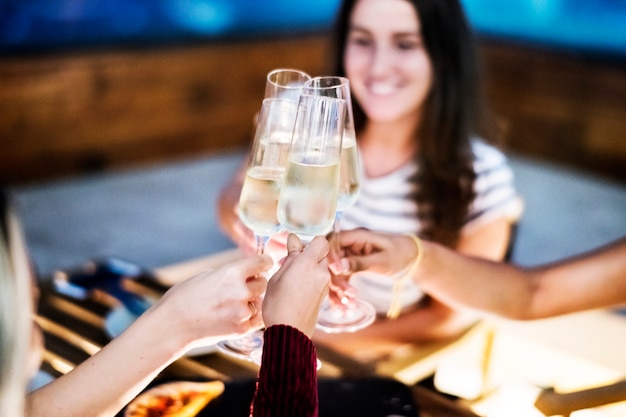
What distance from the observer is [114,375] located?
3.17 feet

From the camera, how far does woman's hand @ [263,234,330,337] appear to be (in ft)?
2.98

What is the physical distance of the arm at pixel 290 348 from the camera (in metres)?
0.88

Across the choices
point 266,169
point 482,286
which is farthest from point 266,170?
point 482,286

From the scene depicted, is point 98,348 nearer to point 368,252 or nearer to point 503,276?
point 368,252

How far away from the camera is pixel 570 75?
4.87m

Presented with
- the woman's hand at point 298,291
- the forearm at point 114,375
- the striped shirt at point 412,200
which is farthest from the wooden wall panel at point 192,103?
the woman's hand at point 298,291

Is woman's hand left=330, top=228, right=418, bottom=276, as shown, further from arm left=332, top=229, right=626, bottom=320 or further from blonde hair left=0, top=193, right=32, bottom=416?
blonde hair left=0, top=193, right=32, bottom=416

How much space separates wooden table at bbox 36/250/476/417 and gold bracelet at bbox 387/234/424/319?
18 cm

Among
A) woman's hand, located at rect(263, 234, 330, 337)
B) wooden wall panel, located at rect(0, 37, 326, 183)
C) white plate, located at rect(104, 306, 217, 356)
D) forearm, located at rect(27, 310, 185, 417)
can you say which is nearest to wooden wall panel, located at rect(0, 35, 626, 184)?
wooden wall panel, located at rect(0, 37, 326, 183)

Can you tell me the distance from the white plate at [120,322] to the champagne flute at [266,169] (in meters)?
0.28

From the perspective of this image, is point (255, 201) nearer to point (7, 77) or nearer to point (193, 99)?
point (7, 77)

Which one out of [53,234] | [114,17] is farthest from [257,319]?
[114,17]

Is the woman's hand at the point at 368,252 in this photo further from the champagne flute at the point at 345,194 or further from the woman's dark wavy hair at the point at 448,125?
the woman's dark wavy hair at the point at 448,125

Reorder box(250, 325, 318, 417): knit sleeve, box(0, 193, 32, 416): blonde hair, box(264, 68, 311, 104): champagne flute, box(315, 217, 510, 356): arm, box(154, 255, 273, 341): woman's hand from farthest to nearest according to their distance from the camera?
box(315, 217, 510, 356): arm < box(264, 68, 311, 104): champagne flute < box(154, 255, 273, 341): woman's hand < box(250, 325, 318, 417): knit sleeve < box(0, 193, 32, 416): blonde hair
